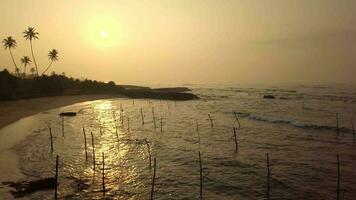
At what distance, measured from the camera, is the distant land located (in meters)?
68.2

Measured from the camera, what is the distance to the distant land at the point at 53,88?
224 ft

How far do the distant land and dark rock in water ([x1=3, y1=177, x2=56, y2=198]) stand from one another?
166 ft

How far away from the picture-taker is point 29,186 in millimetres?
18969

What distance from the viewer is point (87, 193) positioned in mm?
19016

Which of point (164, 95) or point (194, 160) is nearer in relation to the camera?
point (194, 160)

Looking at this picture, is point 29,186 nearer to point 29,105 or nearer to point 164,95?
point 29,105

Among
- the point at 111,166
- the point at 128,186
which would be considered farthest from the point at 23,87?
the point at 128,186

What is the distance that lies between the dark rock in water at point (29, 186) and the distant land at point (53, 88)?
50.7m

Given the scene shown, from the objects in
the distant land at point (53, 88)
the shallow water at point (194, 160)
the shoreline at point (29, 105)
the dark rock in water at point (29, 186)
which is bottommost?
the shallow water at point (194, 160)

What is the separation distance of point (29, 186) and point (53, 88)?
6893cm

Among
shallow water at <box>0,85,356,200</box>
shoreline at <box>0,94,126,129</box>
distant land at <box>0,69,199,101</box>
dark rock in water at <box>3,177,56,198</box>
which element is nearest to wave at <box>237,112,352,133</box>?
shallow water at <box>0,85,356,200</box>

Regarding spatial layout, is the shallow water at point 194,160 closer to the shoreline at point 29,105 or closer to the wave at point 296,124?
the wave at point 296,124

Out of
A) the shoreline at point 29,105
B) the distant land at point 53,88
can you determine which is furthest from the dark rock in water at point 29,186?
the distant land at point 53,88

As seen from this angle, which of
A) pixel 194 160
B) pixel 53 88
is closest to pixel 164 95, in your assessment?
pixel 53 88
